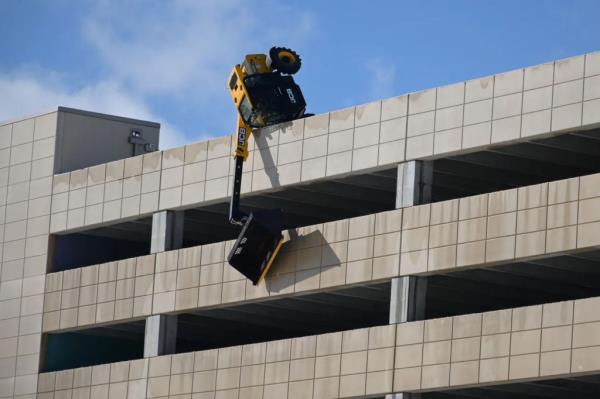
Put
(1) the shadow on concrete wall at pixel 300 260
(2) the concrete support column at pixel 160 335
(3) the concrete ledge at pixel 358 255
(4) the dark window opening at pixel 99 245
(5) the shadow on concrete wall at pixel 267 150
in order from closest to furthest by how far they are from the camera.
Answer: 1. (3) the concrete ledge at pixel 358 255
2. (1) the shadow on concrete wall at pixel 300 260
3. (5) the shadow on concrete wall at pixel 267 150
4. (2) the concrete support column at pixel 160 335
5. (4) the dark window opening at pixel 99 245

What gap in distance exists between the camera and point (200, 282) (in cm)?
5109

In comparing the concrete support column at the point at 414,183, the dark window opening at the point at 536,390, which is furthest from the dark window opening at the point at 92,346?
the dark window opening at the point at 536,390

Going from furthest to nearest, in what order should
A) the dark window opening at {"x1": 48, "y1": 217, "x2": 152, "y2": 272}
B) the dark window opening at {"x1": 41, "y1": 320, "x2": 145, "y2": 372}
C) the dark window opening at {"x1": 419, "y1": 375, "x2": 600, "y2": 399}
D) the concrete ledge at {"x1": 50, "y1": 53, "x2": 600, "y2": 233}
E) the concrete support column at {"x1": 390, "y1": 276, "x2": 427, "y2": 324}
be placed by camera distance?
the dark window opening at {"x1": 48, "y1": 217, "x2": 152, "y2": 272}, the dark window opening at {"x1": 41, "y1": 320, "x2": 145, "y2": 372}, the concrete support column at {"x1": 390, "y1": 276, "x2": 427, "y2": 324}, the dark window opening at {"x1": 419, "y1": 375, "x2": 600, "y2": 399}, the concrete ledge at {"x1": 50, "y1": 53, "x2": 600, "y2": 233}

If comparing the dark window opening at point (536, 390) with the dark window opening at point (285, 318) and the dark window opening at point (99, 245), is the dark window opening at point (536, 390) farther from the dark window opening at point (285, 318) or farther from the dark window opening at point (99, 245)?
the dark window opening at point (99, 245)

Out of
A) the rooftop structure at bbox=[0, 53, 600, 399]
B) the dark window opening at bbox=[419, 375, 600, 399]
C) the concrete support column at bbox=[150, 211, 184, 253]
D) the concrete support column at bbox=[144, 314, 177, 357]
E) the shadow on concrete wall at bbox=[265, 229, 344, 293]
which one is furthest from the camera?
the concrete support column at bbox=[150, 211, 184, 253]

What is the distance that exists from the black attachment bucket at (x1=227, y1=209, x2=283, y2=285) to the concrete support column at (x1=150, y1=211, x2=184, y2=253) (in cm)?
446

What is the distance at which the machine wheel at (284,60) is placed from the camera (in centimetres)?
4928

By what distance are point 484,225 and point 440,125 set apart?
3.22 metres

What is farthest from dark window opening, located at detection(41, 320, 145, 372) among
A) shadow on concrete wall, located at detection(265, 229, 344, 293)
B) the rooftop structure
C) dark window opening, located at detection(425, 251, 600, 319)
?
dark window opening, located at detection(425, 251, 600, 319)

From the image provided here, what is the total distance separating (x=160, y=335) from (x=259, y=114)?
7.43 metres

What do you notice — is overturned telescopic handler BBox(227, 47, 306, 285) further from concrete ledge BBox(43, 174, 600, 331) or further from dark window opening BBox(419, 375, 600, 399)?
dark window opening BBox(419, 375, 600, 399)

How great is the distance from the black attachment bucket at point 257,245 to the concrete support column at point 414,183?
13.0ft

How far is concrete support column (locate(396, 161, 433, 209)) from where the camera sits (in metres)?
45.7

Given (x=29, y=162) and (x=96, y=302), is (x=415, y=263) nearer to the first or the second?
(x=96, y=302)
